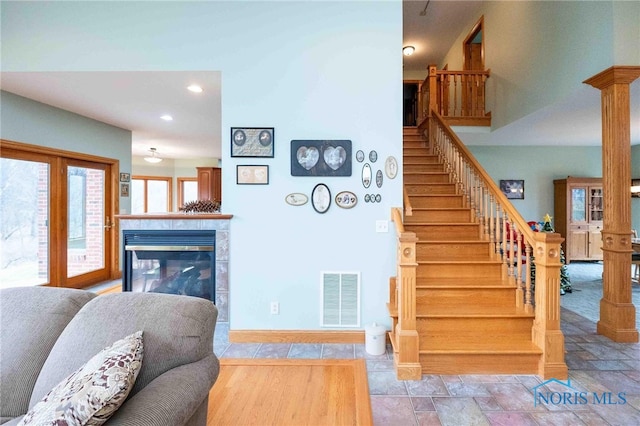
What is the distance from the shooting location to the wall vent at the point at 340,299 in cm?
298

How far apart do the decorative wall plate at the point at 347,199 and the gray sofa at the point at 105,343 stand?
1.76 meters

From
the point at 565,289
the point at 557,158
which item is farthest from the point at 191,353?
the point at 557,158

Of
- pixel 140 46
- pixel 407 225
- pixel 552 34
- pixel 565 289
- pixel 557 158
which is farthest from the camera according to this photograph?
pixel 557 158

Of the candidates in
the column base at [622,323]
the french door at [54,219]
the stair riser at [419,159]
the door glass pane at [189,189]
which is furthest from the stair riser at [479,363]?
the door glass pane at [189,189]

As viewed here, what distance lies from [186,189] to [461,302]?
27.9ft

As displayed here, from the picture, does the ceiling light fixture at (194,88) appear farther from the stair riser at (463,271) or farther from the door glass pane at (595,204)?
the door glass pane at (595,204)

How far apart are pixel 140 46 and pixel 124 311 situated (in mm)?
2721

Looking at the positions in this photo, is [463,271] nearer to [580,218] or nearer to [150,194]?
[580,218]

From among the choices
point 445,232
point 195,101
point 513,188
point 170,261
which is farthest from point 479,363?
point 513,188

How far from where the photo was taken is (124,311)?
4.42ft

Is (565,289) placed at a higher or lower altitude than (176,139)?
lower

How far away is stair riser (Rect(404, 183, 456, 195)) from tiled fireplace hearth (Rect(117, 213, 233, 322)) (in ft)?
8.00

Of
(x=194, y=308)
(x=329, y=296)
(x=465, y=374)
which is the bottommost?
(x=465, y=374)

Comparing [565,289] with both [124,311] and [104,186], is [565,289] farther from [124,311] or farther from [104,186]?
[104,186]
